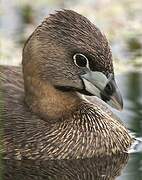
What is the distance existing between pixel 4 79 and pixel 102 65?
1193mm

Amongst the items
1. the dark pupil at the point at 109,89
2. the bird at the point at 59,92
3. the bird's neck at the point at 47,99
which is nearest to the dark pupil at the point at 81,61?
the bird at the point at 59,92

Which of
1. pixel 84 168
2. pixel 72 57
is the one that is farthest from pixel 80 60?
pixel 84 168

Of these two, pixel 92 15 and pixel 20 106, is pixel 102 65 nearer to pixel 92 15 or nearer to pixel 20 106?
pixel 20 106

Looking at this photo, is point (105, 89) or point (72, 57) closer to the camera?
point (105, 89)

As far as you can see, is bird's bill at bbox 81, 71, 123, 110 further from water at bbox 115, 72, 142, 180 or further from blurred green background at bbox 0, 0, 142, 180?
blurred green background at bbox 0, 0, 142, 180

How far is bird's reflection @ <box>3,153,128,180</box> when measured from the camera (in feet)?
36.3

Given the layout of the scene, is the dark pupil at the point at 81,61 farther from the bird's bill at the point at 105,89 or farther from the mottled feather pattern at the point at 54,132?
the mottled feather pattern at the point at 54,132

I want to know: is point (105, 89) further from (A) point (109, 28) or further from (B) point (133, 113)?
(A) point (109, 28)

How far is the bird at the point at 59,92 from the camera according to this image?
11250 millimetres

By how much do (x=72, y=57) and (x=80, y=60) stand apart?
120mm

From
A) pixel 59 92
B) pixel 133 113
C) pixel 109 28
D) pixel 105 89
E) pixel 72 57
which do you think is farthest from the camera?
pixel 109 28

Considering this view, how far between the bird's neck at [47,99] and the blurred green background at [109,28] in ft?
4.63

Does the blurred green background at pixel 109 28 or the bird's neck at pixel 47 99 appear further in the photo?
the blurred green background at pixel 109 28

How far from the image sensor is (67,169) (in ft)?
37.2
